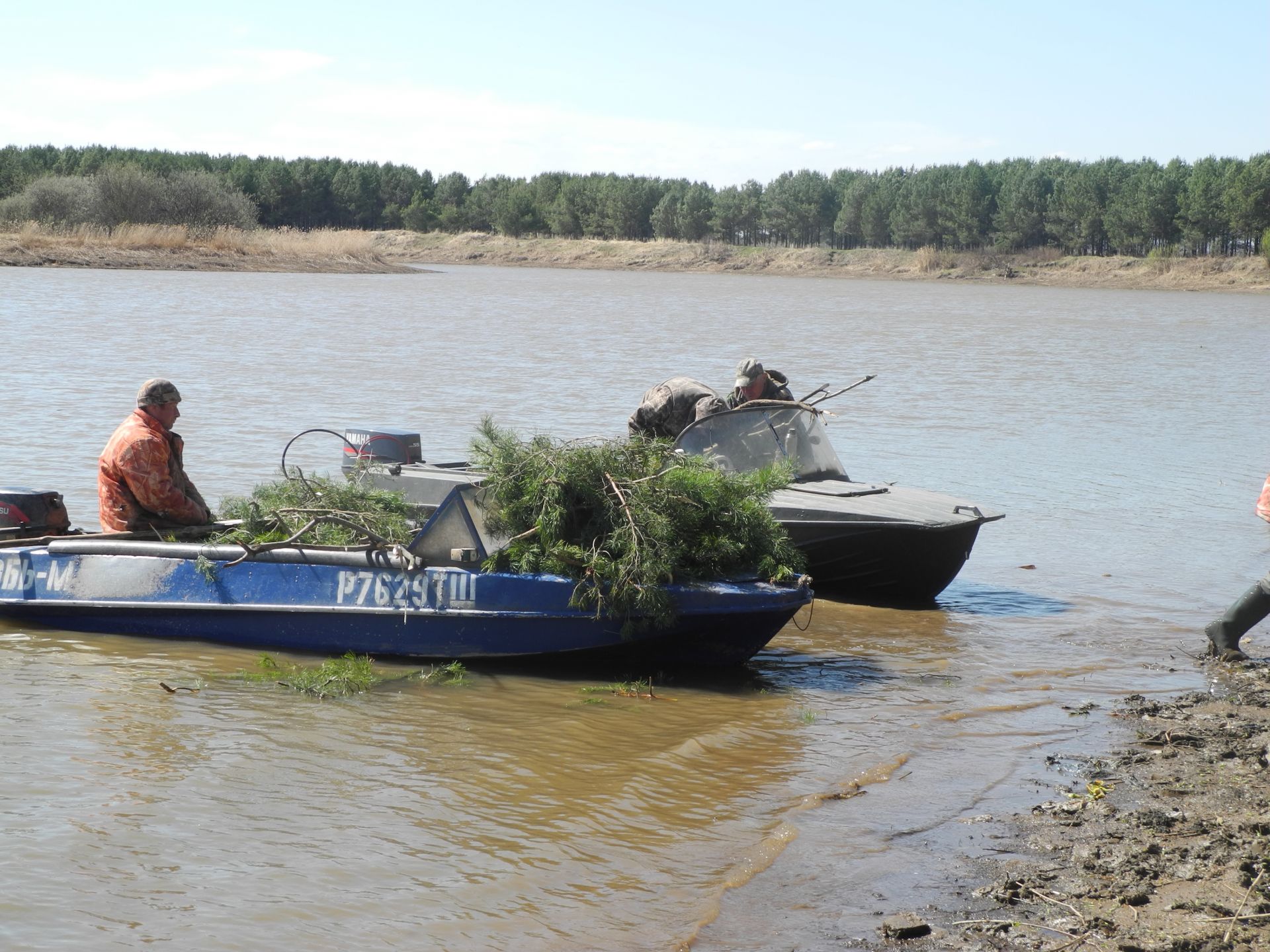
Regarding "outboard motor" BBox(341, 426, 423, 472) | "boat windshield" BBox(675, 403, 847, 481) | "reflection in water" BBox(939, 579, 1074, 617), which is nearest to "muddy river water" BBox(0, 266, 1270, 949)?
"reflection in water" BBox(939, 579, 1074, 617)

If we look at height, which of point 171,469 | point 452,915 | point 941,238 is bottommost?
point 452,915

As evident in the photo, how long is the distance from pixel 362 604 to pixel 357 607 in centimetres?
3

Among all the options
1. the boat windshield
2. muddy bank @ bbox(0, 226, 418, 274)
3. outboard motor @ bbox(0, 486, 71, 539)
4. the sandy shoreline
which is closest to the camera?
outboard motor @ bbox(0, 486, 71, 539)

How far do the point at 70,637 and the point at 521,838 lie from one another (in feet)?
13.8

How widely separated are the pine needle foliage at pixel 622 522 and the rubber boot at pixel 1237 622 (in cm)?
279

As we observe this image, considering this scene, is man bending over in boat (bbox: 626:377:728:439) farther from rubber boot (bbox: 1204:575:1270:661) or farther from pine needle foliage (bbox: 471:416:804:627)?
rubber boot (bbox: 1204:575:1270:661)

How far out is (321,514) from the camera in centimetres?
854

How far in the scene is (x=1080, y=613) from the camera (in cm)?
1023

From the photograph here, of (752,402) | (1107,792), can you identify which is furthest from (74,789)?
(752,402)

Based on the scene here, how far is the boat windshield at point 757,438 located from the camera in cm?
1003

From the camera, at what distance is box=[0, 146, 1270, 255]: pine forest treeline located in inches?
3494

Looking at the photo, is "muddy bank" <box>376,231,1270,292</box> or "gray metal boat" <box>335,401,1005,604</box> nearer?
"gray metal boat" <box>335,401,1005,604</box>

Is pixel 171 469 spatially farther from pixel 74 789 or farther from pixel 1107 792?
pixel 1107 792

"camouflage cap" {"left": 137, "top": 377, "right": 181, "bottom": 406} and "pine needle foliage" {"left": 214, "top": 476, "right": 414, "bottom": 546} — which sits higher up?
"camouflage cap" {"left": 137, "top": 377, "right": 181, "bottom": 406}
